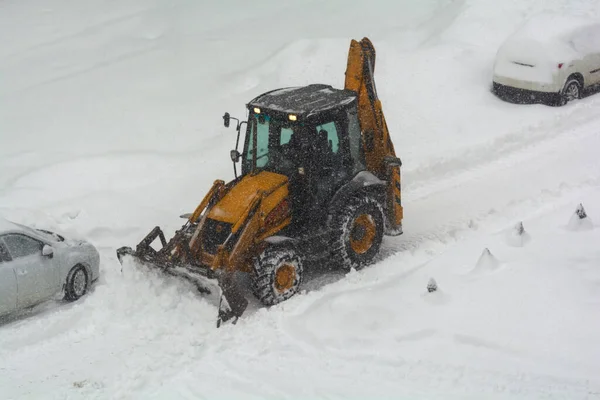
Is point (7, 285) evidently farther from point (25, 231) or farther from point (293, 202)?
point (293, 202)

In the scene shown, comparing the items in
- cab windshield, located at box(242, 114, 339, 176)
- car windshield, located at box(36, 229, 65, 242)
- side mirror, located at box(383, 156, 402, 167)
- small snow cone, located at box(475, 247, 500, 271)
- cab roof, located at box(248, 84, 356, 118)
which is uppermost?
cab roof, located at box(248, 84, 356, 118)

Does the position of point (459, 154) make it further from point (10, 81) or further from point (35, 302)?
point (10, 81)

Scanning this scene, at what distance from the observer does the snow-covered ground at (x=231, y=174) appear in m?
7.60

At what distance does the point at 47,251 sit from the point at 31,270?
12.6 inches

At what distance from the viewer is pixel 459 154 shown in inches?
521

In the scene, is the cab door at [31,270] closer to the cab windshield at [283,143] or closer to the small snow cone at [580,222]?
the cab windshield at [283,143]

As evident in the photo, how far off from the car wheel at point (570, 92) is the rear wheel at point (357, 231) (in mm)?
6725

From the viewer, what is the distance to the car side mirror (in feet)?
31.4

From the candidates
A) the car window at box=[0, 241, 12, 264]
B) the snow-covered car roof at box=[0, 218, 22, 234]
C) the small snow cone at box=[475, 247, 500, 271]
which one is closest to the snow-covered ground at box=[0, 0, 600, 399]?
the small snow cone at box=[475, 247, 500, 271]

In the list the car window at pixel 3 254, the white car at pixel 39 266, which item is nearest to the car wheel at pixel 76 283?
the white car at pixel 39 266

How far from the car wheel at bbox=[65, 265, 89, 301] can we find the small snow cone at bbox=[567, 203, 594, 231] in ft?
21.2

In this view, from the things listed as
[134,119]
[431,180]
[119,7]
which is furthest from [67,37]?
[431,180]

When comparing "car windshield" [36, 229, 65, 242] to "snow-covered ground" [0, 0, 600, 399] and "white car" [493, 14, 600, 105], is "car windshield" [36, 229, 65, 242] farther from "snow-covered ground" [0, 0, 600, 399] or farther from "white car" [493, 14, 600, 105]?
"white car" [493, 14, 600, 105]

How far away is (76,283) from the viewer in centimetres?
996
